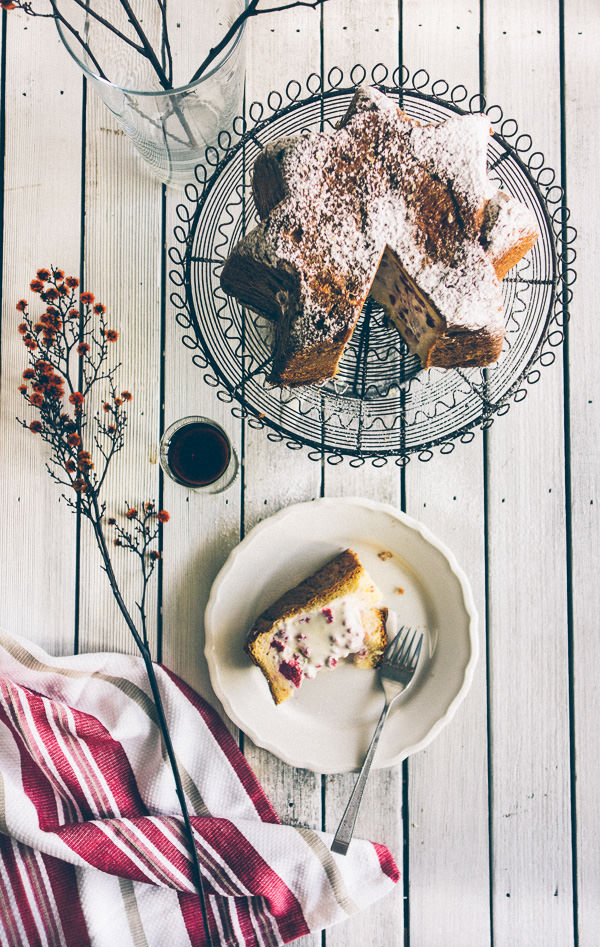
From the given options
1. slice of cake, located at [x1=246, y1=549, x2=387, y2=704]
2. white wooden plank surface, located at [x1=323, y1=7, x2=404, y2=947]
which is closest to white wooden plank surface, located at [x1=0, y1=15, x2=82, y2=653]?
slice of cake, located at [x1=246, y1=549, x2=387, y2=704]

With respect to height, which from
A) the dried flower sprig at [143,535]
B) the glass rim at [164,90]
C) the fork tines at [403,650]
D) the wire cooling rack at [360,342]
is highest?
the glass rim at [164,90]

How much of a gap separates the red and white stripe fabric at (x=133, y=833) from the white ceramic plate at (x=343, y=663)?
0.37 feet

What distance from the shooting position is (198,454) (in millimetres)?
1481

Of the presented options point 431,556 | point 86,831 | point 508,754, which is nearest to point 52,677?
point 86,831

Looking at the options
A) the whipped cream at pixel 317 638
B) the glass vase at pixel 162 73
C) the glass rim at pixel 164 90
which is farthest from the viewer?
the whipped cream at pixel 317 638

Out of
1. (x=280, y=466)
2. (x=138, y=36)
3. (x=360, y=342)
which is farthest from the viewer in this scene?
(x=280, y=466)

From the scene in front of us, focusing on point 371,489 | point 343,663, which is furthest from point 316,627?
point 371,489

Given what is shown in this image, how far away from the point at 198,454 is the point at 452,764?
33.5 inches

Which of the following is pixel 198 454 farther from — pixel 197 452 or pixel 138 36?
pixel 138 36

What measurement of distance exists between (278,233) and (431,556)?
27.5 inches

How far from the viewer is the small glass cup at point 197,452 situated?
4.83ft

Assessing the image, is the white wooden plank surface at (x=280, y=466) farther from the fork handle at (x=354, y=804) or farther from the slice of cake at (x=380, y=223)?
the slice of cake at (x=380, y=223)

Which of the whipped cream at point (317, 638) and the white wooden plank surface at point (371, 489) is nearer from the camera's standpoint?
the whipped cream at point (317, 638)

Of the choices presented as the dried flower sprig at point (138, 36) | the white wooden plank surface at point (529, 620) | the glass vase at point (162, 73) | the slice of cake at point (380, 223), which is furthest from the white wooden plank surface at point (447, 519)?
the slice of cake at point (380, 223)
